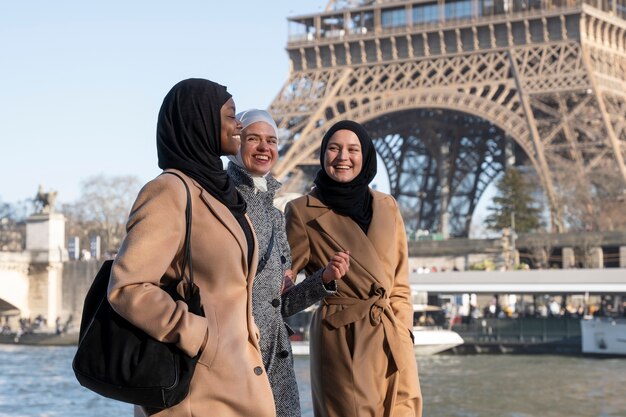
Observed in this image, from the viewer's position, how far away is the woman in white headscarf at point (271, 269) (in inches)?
163

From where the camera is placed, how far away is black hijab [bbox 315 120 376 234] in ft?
15.1

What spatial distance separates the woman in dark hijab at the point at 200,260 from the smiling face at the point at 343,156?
4.10 feet

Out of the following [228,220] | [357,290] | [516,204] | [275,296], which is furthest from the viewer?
[516,204]

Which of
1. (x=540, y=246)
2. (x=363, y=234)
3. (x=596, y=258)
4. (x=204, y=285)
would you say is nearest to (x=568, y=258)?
(x=596, y=258)

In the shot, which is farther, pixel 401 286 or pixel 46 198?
pixel 46 198

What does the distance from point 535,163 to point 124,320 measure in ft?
121

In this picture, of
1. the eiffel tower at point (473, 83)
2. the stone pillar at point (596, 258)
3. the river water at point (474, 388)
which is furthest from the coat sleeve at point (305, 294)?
the stone pillar at point (596, 258)

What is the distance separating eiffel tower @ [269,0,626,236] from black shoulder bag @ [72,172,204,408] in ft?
118

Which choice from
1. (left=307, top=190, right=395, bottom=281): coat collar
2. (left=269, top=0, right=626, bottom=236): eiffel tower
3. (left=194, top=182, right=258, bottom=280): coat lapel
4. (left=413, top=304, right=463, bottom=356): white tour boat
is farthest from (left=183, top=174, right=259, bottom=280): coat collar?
(left=269, top=0, right=626, bottom=236): eiffel tower

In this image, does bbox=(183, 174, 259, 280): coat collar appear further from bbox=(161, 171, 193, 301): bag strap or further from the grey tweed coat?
the grey tweed coat

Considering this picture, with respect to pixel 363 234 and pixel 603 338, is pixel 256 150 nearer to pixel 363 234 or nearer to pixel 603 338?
pixel 363 234

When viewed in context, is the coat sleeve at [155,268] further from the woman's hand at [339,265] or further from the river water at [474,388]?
the river water at [474,388]

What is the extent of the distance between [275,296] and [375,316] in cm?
40

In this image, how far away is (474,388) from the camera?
19.0 metres
